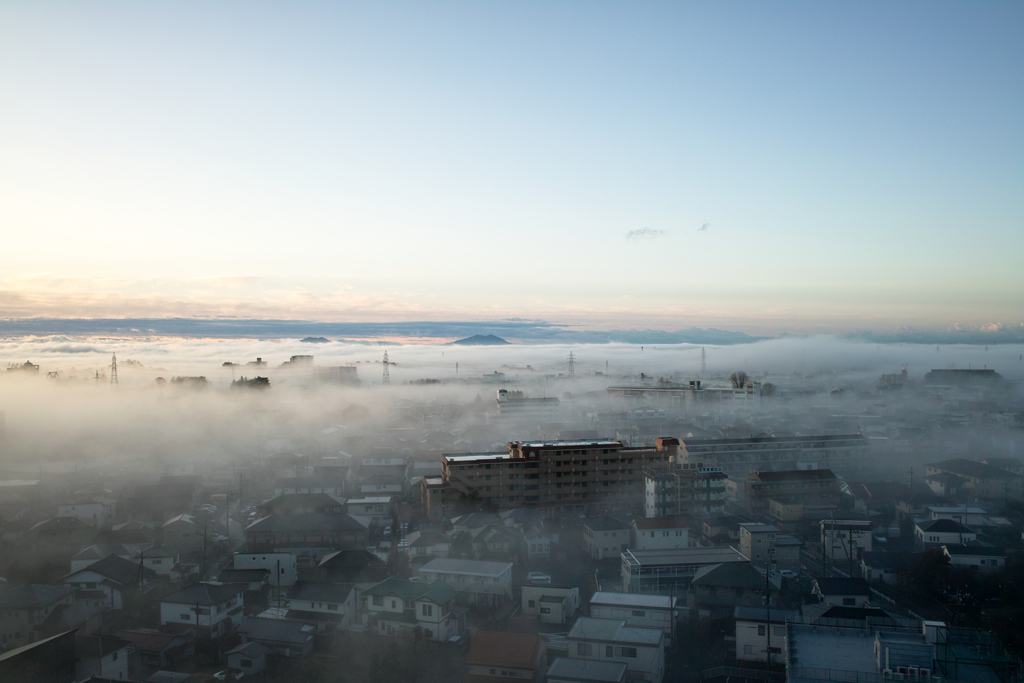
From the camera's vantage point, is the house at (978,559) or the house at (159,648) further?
the house at (978,559)

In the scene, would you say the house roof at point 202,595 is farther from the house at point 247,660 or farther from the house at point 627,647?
the house at point 627,647

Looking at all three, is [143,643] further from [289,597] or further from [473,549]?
[473,549]

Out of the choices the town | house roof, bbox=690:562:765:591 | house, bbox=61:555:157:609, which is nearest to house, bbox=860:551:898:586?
the town

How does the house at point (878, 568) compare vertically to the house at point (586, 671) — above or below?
below

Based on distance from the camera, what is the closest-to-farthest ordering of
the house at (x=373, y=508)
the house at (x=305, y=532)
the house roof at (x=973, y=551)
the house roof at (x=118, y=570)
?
the house roof at (x=118, y=570)
the house roof at (x=973, y=551)
the house at (x=305, y=532)
the house at (x=373, y=508)

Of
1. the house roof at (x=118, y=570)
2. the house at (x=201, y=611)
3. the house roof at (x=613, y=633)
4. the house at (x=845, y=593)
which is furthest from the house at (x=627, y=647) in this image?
the house roof at (x=118, y=570)

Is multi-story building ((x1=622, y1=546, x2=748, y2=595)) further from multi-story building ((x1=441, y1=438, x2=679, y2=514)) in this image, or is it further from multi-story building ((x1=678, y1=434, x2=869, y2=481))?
multi-story building ((x1=678, y1=434, x2=869, y2=481))

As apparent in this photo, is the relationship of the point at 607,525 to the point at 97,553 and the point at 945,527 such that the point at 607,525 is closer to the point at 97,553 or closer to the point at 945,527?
the point at 945,527
